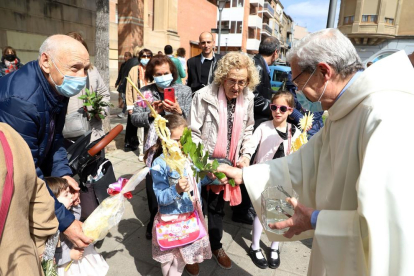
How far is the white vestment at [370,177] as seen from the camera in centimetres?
108

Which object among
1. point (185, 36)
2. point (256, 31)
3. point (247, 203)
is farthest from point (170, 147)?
point (256, 31)

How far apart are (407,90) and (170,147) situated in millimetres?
1374

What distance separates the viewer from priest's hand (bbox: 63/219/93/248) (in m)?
1.81

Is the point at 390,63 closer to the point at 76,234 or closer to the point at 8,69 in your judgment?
the point at 76,234

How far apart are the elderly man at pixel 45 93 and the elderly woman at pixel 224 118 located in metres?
1.19

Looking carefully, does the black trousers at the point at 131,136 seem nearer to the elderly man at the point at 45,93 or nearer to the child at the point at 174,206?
the child at the point at 174,206

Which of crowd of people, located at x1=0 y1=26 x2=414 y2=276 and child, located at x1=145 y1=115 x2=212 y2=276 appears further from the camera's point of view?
child, located at x1=145 y1=115 x2=212 y2=276

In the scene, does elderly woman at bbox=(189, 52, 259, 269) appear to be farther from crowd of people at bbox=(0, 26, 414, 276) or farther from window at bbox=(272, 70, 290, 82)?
window at bbox=(272, 70, 290, 82)

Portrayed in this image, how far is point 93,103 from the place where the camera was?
353 centimetres

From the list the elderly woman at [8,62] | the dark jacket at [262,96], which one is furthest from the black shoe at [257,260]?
the elderly woman at [8,62]

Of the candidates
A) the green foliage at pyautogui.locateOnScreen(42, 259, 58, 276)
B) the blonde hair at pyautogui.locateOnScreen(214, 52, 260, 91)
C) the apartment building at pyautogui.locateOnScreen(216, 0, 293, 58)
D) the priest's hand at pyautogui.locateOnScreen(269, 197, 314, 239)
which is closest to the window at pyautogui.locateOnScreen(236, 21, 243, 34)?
the apartment building at pyautogui.locateOnScreen(216, 0, 293, 58)

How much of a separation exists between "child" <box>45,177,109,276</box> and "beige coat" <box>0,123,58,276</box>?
730 millimetres

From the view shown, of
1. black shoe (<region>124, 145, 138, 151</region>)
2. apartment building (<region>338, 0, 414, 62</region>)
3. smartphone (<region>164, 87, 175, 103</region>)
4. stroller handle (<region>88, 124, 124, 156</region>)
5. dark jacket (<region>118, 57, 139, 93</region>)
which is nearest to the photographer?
stroller handle (<region>88, 124, 124, 156</region>)

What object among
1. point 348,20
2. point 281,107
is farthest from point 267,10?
point 281,107
